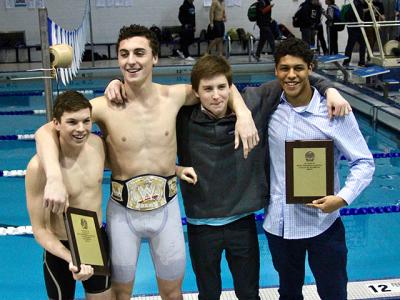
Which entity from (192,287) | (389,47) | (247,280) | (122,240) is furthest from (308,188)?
(389,47)

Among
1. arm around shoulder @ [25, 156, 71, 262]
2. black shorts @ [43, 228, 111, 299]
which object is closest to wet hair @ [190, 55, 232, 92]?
arm around shoulder @ [25, 156, 71, 262]

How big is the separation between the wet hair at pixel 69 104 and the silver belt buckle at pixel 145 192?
383 mm

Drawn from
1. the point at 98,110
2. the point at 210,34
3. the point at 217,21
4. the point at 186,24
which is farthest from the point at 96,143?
the point at 186,24

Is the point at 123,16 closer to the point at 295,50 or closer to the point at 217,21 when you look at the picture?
the point at 217,21

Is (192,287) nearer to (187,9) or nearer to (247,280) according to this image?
(247,280)

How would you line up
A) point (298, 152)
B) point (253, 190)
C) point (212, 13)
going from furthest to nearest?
point (212, 13), point (253, 190), point (298, 152)

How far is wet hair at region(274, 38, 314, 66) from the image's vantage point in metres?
2.34

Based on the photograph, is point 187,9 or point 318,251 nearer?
point 318,251

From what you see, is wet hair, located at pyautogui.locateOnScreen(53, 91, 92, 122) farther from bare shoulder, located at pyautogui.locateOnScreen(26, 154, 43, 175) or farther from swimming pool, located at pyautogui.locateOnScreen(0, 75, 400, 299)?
swimming pool, located at pyautogui.locateOnScreen(0, 75, 400, 299)

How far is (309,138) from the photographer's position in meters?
2.38

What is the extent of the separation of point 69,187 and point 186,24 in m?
12.8

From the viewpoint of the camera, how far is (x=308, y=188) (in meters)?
2.36

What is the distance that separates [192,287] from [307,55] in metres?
2.20

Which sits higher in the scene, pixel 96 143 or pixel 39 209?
pixel 96 143
